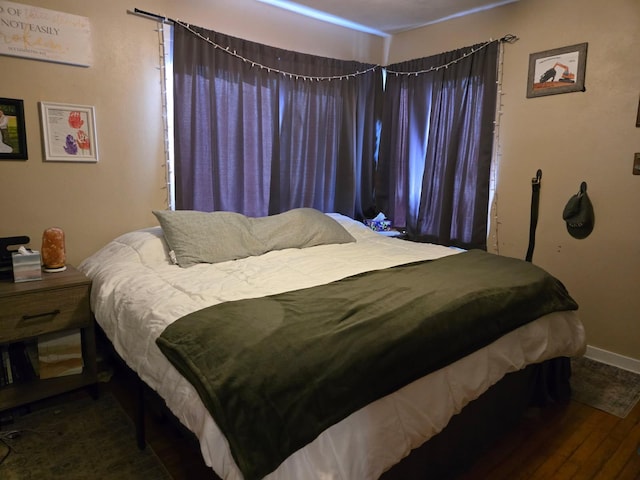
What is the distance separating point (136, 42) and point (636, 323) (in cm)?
351

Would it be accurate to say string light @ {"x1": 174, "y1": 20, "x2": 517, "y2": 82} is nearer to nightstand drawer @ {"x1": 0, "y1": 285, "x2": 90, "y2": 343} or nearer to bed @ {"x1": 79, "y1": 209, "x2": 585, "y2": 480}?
bed @ {"x1": 79, "y1": 209, "x2": 585, "y2": 480}

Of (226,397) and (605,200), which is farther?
(605,200)

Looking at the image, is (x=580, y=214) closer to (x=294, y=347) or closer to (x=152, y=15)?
(x=294, y=347)

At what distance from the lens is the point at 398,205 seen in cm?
379

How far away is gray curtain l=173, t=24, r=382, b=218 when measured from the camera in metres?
2.75

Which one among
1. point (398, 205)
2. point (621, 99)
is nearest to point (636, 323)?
point (621, 99)

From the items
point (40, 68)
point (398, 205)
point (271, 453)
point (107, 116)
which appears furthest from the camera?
point (398, 205)

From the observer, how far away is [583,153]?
2684mm

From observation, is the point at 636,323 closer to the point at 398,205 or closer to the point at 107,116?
the point at 398,205

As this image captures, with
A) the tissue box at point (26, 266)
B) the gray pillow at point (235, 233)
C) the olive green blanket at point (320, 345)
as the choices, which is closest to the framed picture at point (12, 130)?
the tissue box at point (26, 266)

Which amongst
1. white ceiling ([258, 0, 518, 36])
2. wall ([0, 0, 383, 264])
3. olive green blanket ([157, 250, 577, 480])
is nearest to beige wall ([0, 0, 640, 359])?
wall ([0, 0, 383, 264])

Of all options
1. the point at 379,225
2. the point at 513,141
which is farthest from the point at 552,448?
the point at 379,225

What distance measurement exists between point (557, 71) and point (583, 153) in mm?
571

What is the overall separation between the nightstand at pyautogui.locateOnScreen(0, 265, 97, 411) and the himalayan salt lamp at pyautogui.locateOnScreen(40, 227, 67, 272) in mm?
50
